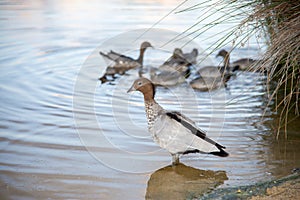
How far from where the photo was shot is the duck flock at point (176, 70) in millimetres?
7458

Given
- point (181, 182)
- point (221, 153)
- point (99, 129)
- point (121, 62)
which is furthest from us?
point (121, 62)

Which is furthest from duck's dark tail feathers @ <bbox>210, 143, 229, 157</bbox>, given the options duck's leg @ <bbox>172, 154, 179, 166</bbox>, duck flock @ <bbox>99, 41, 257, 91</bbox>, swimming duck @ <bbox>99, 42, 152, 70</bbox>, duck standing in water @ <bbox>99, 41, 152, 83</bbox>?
swimming duck @ <bbox>99, 42, 152, 70</bbox>

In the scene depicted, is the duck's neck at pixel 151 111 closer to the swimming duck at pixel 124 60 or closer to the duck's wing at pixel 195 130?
the duck's wing at pixel 195 130

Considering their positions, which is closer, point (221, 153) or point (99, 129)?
point (221, 153)

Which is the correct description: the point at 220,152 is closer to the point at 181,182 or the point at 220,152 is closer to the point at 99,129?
the point at 181,182

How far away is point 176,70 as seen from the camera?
7320 millimetres

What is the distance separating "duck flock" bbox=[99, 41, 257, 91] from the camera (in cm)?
746

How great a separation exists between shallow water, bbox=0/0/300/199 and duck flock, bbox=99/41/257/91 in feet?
0.53

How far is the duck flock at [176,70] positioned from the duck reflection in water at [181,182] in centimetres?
274

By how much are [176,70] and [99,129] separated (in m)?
2.12

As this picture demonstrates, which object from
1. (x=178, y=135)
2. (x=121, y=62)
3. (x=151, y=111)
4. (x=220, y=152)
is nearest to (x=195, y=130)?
(x=178, y=135)

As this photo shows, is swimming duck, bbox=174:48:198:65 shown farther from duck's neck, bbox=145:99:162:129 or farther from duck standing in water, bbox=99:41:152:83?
duck's neck, bbox=145:99:162:129

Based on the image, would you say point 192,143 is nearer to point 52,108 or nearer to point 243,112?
point 243,112

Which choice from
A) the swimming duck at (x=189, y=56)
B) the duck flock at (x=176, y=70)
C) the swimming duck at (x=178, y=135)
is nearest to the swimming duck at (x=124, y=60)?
the duck flock at (x=176, y=70)
